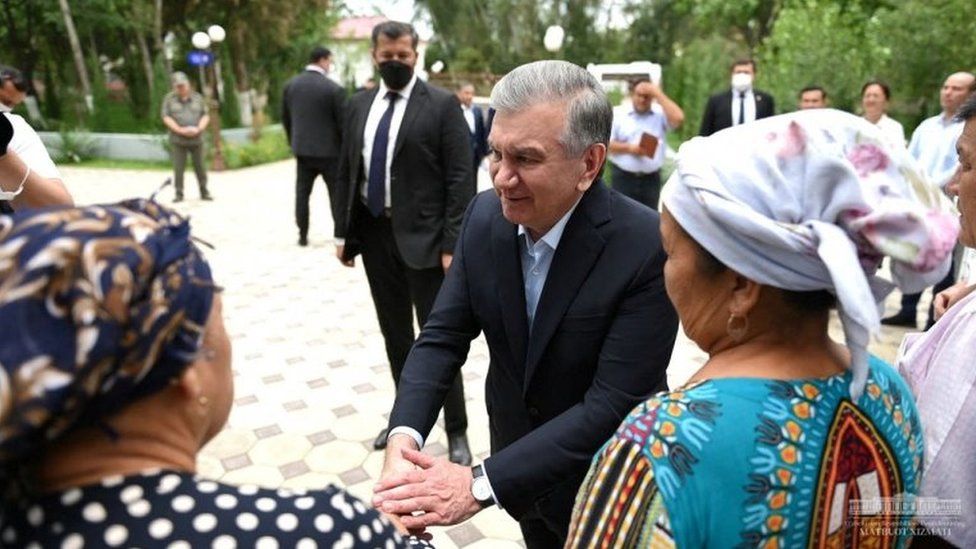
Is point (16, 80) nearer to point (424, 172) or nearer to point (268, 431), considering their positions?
point (268, 431)

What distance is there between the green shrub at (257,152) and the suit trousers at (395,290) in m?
12.6

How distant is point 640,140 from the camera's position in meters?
6.24

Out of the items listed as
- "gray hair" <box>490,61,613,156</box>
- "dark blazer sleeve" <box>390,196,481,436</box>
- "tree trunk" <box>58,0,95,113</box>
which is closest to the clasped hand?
"dark blazer sleeve" <box>390,196,481,436</box>

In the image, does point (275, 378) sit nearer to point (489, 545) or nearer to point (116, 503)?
point (489, 545)

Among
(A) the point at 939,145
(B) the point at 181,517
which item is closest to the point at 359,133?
(B) the point at 181,517

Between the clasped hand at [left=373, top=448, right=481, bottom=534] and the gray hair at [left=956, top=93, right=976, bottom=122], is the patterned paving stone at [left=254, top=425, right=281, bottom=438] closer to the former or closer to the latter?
the clasped hand at [left=373, top=448, right=481, bottom=534]

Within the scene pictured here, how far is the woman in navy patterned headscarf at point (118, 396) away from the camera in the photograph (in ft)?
2.16

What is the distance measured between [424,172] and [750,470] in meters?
2.57

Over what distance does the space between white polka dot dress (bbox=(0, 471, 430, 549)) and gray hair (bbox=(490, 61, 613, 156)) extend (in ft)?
3.44

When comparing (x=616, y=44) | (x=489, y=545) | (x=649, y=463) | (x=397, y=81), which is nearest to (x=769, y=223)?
(x=649, y=463)

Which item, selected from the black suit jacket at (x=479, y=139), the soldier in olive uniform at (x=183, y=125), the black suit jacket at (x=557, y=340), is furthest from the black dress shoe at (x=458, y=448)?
the soldier in olive uniform at (x=183, y=125)

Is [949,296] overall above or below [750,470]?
below

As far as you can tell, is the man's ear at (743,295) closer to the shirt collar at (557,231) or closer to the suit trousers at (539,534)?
the shirt collar at (557,231)

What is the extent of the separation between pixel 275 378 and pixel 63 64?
23.0 meters
